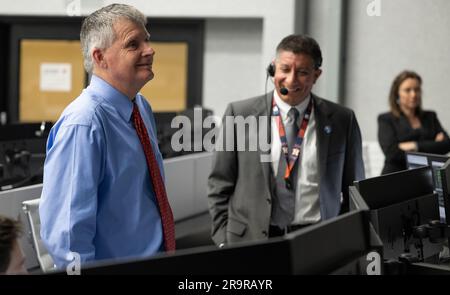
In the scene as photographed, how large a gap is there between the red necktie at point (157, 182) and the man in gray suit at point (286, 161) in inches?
25.3

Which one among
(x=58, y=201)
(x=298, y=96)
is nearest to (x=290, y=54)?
(x=298, y=96)

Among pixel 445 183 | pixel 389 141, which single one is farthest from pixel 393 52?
pixel 445 183

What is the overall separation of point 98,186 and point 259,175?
0.94 metres

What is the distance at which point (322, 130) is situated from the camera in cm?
289

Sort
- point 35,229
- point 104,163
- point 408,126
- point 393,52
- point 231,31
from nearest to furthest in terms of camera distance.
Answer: point 104,163 < point 35,229 < point 408,126 < point 393,52 < point 231,31

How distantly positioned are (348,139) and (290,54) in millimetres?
443

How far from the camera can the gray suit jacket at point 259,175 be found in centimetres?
278

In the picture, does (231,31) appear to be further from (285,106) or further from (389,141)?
(285,106)

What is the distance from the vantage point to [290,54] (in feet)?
9.24

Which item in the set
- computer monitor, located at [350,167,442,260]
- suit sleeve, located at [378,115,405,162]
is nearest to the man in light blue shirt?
computer monitor, located at [350,167,442,260]

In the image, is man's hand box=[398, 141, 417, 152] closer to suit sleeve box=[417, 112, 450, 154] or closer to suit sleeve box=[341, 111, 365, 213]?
suit sleeve box=[417, 112, 450, 154]

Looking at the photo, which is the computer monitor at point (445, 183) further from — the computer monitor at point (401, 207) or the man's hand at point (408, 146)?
the man's hand at point (408, 146)

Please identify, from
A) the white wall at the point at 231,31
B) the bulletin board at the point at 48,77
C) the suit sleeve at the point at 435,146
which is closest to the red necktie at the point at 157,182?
the suit sleeve at the point at 435,146

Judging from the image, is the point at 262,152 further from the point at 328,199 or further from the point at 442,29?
the point at 442,29
